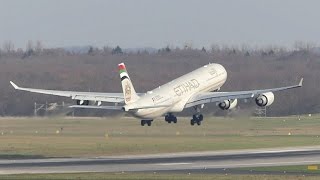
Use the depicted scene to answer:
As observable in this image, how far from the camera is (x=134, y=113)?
105m

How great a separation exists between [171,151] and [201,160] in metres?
10.8

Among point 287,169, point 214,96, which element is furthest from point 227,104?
point 287,169

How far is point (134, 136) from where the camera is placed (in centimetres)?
11644

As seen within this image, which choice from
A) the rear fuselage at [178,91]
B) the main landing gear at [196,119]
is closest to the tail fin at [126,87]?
the rear fuselage at [178,91]

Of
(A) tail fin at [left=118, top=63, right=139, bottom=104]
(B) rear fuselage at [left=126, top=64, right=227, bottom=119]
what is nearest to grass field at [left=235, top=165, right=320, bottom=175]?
(A) tail fin at [left=118, top=63, right=139, bottom=104]

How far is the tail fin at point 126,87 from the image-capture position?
10125cm

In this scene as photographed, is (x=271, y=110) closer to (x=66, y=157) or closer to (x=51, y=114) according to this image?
(x=51, y=114)

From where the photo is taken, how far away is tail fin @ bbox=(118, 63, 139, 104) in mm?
101250

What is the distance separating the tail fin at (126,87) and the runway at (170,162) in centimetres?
955

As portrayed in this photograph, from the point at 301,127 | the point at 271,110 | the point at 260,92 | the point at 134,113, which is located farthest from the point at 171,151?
the point at 271,110

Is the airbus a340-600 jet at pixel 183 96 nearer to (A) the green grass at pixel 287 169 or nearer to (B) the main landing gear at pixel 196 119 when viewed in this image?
(B) the main landing gear at pixel 196 119

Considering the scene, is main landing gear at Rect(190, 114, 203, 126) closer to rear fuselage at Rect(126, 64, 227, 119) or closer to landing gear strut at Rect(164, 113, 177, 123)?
landing gear strut at Rect(164, 113, 177, 123)

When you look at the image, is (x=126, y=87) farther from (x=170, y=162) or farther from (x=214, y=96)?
(x=170, y=162)

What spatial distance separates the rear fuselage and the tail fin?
0.47 metres
